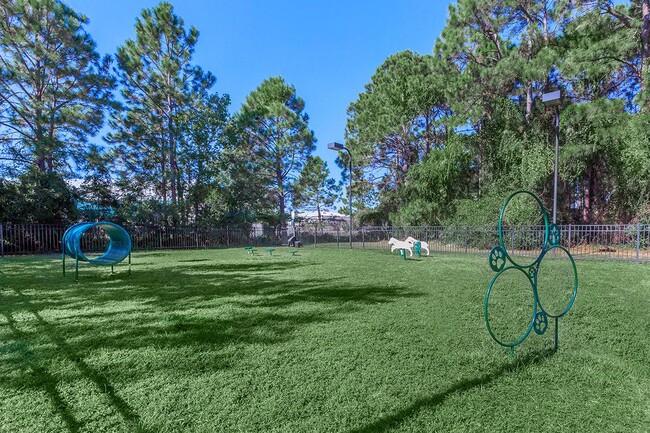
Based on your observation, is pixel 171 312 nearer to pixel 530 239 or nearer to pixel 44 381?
pixel 44 381

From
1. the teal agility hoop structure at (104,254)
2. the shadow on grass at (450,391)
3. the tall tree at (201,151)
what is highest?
the tall tree at (201,151)

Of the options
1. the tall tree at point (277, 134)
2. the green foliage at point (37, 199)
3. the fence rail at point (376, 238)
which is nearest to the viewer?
the fence rail at point (376, 238)

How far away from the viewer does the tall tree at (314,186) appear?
2856 centimetres

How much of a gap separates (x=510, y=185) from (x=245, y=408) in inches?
678

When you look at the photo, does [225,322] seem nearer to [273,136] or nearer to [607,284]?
[607,284]

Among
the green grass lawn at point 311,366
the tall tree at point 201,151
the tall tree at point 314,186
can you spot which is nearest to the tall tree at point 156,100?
the tall tree at point 201,151

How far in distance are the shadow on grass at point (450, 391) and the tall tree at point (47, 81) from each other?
20532 mm

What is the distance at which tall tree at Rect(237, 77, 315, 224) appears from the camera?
27219 mm

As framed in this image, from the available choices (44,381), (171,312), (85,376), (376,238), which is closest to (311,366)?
(85,376)

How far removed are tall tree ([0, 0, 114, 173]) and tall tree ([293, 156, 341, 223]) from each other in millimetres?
15308

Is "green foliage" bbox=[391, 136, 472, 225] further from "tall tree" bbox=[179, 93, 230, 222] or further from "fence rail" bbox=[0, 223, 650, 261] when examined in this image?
"tall tree" bbox=[179, 93, 230, 222]

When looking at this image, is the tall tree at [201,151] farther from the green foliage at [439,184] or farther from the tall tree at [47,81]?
the green foliage at [439,184]

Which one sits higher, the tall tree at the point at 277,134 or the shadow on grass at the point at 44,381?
the tall tree at the point at 277,134

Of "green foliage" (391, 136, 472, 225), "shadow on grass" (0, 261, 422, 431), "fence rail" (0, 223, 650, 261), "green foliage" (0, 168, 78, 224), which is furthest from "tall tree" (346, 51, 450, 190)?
"green foliage" (0, 168, 78, 224)
